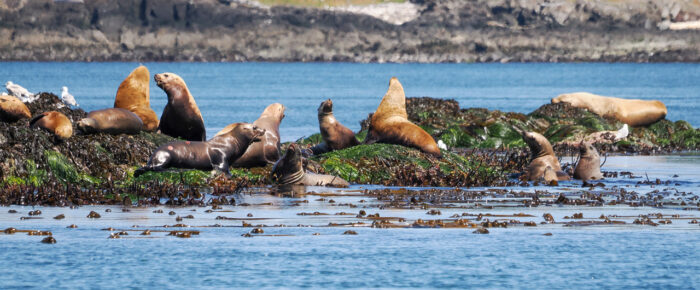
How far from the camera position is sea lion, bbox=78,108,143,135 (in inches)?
707

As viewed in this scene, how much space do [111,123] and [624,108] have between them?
686 inches

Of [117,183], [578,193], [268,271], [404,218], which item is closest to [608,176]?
[578,193]

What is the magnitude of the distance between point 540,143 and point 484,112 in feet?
34.8

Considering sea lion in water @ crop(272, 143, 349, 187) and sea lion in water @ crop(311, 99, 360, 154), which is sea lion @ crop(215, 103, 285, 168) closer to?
sea lion in water @ crop(272, 143, 349, 187)

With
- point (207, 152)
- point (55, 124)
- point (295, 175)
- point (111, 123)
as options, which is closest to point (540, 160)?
point (295, 175)

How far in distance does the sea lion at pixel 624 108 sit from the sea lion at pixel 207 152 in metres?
16.2

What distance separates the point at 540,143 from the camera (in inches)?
762

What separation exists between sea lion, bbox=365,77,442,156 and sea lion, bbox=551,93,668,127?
453 inches

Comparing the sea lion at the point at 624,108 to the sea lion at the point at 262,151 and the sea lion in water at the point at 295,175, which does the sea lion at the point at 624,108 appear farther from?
the sea lion in water at the point at 295,175

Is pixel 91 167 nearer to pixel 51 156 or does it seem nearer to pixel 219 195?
pixel 51 156

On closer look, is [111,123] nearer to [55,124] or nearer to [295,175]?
[55,124]

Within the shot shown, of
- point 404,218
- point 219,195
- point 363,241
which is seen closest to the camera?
point 363,241

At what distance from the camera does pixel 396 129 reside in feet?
68.0

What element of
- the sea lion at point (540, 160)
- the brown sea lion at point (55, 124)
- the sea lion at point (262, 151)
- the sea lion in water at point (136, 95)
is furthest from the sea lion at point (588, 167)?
the brown sea lion at point (55, 124)
